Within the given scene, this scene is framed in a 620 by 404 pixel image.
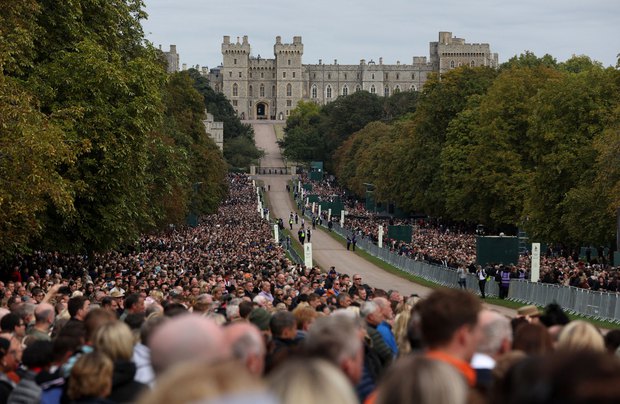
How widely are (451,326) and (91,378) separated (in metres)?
2.15

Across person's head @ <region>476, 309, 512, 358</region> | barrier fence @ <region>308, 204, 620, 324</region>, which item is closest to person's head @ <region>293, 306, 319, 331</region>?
person's head @ <region>476, 309, 512, 358</region>

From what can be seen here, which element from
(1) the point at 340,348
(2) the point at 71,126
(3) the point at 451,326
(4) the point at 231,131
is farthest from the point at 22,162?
(4) the point at 231,131

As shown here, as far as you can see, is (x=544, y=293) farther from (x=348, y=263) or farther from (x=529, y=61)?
(x=529, y=61)

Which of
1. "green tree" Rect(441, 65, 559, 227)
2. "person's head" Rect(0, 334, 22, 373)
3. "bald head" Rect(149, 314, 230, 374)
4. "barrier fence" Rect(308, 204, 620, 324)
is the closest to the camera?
"bald head" Rect(149, 314, 230, 374)

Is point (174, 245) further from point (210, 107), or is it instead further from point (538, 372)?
point (210, 107)

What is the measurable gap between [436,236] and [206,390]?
2406 inches

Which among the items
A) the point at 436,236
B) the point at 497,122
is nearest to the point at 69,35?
the point at 436,236

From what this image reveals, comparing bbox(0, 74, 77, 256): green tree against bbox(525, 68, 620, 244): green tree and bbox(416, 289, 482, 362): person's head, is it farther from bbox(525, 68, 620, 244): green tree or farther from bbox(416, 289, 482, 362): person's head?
bbox(525, 68, 620, 244): green tree

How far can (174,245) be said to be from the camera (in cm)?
5459

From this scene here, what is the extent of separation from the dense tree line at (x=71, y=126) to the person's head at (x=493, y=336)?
1929 cm

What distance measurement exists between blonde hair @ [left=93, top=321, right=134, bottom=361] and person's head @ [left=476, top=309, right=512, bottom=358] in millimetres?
2196

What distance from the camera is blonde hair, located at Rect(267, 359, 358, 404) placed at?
464cm

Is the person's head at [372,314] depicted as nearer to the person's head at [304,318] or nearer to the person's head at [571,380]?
the person's head at [304,318]

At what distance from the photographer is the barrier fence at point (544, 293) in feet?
91.0
